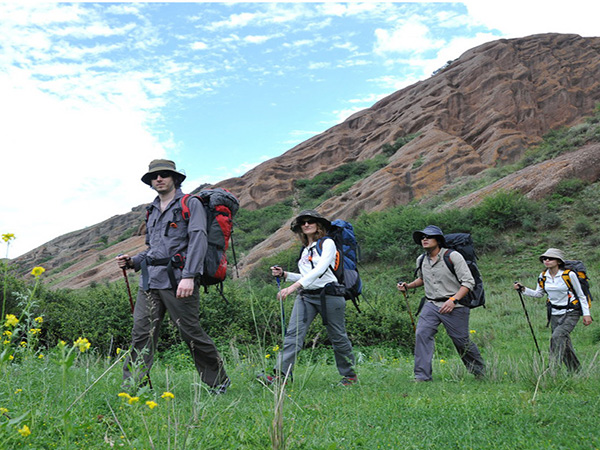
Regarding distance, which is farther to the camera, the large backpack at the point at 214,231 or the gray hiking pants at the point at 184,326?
the large backpack at the point at 214,231

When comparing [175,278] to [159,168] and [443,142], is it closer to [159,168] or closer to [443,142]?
[159,168]

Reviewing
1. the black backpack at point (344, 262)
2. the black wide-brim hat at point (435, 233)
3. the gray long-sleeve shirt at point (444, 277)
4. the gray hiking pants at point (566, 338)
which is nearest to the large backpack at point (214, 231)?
the black backpack at point (344, 262)

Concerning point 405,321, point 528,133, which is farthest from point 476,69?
point 405,321

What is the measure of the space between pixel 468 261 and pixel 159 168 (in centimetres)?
344

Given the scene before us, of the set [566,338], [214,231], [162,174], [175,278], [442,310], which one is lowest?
[566,338]

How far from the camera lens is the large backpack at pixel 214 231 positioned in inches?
166

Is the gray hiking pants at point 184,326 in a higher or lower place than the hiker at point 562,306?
higher

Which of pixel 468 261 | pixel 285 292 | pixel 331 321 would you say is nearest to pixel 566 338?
pixel 468 261

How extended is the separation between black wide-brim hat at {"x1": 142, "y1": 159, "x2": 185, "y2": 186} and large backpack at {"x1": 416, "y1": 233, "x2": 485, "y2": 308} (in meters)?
2.95

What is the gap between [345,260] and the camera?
17.4ft

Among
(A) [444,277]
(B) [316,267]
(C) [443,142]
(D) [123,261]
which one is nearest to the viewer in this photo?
(D) [123,261]

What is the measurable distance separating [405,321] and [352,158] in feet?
117

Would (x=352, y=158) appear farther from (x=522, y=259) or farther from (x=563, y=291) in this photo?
(x=563, y=291)

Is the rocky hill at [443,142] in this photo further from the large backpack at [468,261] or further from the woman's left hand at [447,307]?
the woman's left hand at [447,307]
